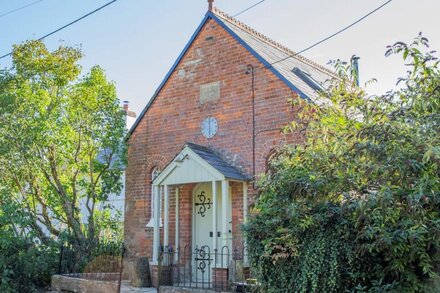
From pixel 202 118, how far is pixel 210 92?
2.35ft

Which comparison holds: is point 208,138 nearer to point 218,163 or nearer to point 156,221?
point 218,163

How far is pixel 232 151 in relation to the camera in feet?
39.0

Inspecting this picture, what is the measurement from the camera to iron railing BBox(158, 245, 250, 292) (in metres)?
9.73

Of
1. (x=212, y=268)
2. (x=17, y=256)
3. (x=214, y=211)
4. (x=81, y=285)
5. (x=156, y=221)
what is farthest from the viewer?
(x=156, y=221)

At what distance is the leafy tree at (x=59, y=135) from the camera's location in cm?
1301

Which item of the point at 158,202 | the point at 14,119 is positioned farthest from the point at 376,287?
the point at 14,119

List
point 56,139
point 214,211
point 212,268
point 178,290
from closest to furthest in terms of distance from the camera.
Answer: point 178,290
point 212,268
point 214,211
point 56,139

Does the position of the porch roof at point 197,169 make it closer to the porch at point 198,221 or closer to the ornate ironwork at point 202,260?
the porch at point 198,221

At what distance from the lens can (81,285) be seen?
11.2m

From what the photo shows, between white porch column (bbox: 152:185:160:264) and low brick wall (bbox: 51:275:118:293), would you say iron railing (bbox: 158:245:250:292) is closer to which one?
white porch column (bbox: 152:185:160:264)

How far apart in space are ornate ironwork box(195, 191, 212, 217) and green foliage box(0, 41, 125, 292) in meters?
2.82

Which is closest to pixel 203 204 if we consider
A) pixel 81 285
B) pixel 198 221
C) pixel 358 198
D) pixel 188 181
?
pixel 198 221

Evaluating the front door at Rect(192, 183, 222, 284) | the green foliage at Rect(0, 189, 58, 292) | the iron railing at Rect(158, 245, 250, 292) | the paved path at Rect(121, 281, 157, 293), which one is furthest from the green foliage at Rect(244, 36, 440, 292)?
the green foliage at Rect(0, 189, 58, 292)

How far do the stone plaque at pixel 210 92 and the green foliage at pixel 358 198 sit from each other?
456cm
